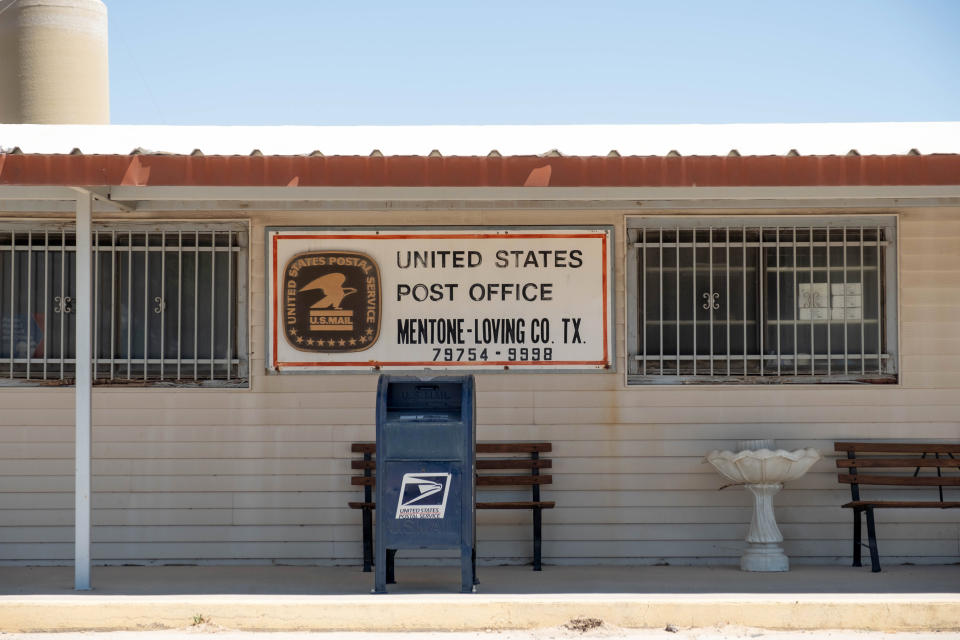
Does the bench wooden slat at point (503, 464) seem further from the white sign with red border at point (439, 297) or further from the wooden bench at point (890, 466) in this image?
the wooden bench at point (890, 466)

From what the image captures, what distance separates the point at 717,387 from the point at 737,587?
1.64m

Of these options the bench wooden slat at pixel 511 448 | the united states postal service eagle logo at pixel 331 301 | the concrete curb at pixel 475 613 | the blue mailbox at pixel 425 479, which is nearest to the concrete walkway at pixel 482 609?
the concrete curb at pixel 475 613

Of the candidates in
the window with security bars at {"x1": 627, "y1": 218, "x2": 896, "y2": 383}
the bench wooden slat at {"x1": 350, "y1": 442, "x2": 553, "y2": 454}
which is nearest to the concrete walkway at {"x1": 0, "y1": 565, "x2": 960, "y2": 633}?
the bench wooden slat at {"x1": 350, "y1": 442, "x2": 553, "y2": 454}

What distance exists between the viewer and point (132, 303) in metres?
8.73

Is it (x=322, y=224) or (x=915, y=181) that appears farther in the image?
(x=322, y=224)

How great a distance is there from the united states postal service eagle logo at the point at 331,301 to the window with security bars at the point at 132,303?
38 centimetres

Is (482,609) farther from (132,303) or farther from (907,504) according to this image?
(132,303)

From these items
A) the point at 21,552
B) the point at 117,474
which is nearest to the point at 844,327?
the point at 117,474

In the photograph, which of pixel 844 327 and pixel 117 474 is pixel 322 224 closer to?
pixel 117 474

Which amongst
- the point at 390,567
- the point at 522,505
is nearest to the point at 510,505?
the point at 522,505

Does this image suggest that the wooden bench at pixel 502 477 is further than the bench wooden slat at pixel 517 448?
No

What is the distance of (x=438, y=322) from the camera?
867 cm

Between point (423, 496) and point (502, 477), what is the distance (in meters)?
1.49

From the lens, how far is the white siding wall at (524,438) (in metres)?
8.58
